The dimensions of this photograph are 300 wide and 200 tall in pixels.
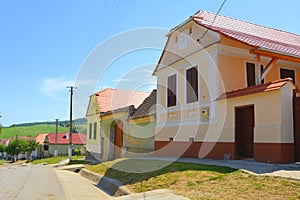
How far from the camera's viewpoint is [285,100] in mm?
9477

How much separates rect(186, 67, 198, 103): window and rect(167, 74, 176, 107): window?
56.2 inches

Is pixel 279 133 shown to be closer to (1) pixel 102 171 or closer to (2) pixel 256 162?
(2) pixel 256 162

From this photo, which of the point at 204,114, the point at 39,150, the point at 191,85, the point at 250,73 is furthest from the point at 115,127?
the point at 39,150

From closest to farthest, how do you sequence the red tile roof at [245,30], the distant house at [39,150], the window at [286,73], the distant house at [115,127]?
the red tile roof at [245,30], the window at [286,73], the distant house at [115,127], the distant house at [39,150]

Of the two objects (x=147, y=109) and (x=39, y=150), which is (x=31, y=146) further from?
(x=147, y=109)

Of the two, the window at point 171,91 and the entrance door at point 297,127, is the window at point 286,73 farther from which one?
the window at point 171,91

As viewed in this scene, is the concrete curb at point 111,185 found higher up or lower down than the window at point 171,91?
lower down

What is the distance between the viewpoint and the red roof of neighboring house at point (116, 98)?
1106 inches

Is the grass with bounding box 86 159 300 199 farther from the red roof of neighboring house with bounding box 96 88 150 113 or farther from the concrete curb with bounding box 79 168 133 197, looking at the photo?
the red roof of neighboring house with bounding box 96 88 150 113

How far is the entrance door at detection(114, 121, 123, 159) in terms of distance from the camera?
81.8 ft

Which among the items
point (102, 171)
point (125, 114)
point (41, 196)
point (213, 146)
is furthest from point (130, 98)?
point (41, 196)

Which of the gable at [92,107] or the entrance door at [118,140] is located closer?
the entrance door at [118,140]

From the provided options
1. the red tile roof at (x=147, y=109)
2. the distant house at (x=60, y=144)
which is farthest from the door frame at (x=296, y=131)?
the distant house at (x=60, y=144)

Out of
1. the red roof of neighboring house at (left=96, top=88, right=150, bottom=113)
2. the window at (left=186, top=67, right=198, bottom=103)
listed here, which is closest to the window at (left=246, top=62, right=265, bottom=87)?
the window at (left=186, top=67, right=198, bottom=103)
